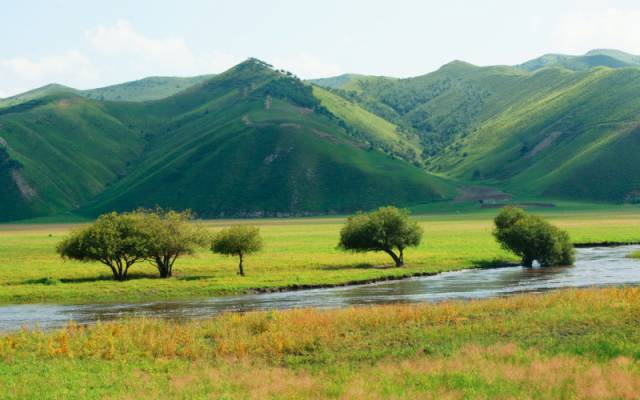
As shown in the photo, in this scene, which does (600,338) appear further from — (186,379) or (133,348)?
(133,348)

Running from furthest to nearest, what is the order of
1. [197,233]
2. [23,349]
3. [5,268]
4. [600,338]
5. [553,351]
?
[5,268] → [197,233] → [23,349] → [600,338] → [553,351]

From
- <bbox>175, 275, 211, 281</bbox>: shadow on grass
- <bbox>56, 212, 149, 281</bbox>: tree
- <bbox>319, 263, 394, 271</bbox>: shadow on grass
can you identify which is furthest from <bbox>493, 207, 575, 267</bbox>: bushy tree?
<bbox>56, 212, 149, 281</bbox>: tree

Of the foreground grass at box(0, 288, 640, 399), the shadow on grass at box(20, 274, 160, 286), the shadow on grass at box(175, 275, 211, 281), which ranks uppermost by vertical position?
the shadow on grass at box(20, 274, 160, 286)

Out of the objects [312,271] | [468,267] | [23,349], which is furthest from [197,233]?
[23,349]

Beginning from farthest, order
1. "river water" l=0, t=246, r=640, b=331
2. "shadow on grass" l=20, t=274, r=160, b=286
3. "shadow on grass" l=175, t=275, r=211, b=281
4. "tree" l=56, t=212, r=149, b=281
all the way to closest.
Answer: "shadow on grass" l=175, t=275, r=211, b=281
"tree" l=56, t=212, r=149, b=281
"shadow on grass" l=20, t=274, r=160, b=286
"river water" l=0, t=246, r=640, b=331

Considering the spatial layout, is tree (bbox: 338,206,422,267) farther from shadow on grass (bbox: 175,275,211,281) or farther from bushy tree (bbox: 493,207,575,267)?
shadow on grass (bbox: 175,275,211,281)

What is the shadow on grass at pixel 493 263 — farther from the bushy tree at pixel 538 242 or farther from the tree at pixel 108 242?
the tree at pixel 108 242

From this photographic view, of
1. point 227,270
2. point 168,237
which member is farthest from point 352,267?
point 168,237

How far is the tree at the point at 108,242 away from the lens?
78.4m

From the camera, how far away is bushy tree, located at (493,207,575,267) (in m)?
92.5

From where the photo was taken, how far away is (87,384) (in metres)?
30.4

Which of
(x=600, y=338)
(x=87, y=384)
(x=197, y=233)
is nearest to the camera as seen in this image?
(x=87, y=384)

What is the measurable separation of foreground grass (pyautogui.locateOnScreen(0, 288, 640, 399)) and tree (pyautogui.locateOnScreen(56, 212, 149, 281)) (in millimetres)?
33736

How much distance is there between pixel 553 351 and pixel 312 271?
5302 cm
